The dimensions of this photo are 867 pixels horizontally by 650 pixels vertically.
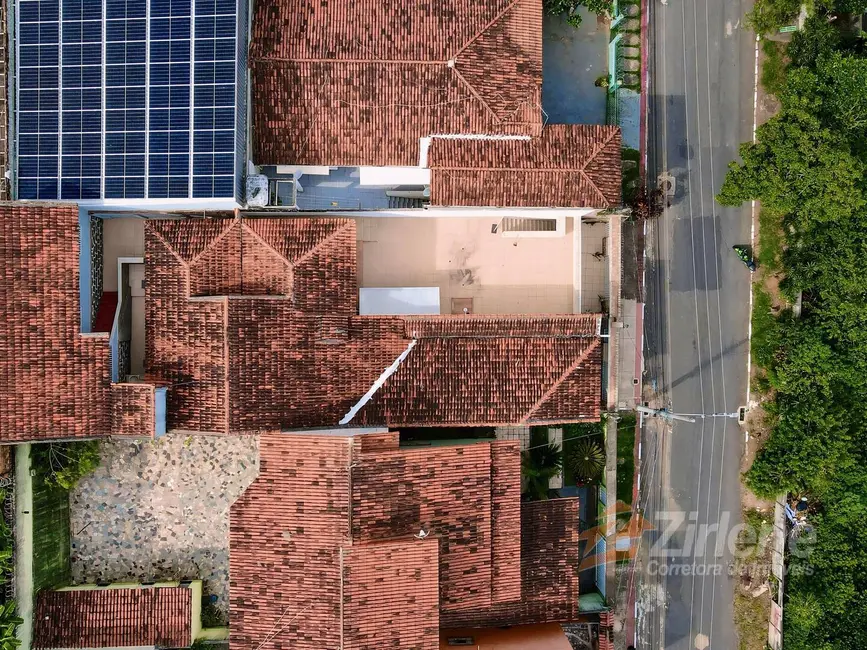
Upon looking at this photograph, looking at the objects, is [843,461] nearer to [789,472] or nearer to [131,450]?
[789,472]

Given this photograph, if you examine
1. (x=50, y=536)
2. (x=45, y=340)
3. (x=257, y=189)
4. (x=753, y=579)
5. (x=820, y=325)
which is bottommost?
(x=753, y=579)

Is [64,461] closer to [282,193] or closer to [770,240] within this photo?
[282,193]

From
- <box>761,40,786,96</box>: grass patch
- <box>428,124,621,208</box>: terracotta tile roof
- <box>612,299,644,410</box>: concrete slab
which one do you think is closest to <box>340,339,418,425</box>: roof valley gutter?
<box>428,124,621,208</box>: terracotta tile roof

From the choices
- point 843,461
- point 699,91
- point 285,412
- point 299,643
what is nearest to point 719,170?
point 699,91

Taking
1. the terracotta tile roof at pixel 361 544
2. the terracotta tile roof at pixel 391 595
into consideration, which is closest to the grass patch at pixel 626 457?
the terracotta tile roof at pixel 361 544

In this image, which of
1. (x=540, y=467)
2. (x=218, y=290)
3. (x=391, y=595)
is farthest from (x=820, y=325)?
(x=218, y=290)

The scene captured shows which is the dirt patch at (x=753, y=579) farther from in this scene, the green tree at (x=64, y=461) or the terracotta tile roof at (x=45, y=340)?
the green tree at (x=64, y=461)

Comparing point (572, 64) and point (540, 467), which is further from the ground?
point (572, 64)
